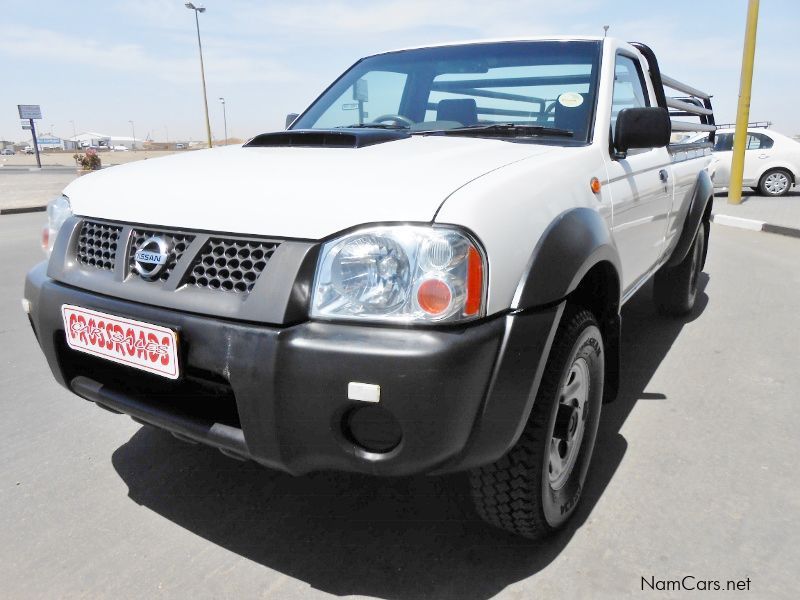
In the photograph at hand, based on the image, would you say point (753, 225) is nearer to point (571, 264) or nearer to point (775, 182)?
point (775, 182)

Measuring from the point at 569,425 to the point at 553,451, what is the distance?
0.10m

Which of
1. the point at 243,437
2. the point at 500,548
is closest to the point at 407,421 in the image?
the point at 243,437

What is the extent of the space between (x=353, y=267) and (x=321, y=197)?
217 millimetres

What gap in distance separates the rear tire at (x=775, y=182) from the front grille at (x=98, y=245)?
15144 millimetres

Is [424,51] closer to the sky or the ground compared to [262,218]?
closer to the sky

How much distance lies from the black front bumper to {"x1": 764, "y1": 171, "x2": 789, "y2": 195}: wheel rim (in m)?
14.7

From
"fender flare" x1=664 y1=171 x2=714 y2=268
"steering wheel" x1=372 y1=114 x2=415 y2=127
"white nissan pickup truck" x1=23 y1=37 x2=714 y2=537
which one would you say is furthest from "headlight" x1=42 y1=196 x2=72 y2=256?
"fender flare" x1=664 y1=171 x2=714 y2=268

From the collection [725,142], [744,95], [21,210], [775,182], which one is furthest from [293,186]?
[775,182]

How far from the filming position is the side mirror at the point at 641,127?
2.45 m

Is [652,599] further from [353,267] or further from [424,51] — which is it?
[424,51]

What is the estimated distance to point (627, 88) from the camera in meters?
3.12

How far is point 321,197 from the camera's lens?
1.67 m

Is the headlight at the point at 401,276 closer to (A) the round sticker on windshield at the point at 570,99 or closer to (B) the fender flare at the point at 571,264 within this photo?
(B) the fender flare at the point at 571,264

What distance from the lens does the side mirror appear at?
8.05 feet
